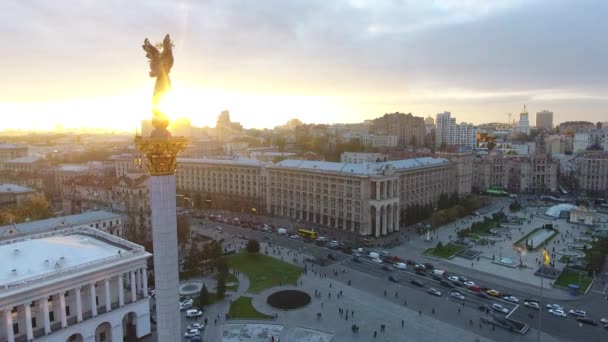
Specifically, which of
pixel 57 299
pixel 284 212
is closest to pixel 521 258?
pixel 284 212

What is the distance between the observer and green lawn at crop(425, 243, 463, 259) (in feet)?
211

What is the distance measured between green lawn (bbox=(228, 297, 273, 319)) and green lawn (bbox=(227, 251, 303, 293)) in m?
3.34

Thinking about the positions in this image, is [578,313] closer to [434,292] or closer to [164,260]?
[434,292]

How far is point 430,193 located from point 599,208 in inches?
1497

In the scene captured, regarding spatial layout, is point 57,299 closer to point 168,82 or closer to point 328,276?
point 168,82

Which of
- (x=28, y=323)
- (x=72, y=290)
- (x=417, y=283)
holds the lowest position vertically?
(x=417, y=283)

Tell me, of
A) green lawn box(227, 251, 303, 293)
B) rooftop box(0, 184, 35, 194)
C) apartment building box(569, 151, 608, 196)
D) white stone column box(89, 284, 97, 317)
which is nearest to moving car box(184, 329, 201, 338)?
white stone column box(89, 284, 97, 317)

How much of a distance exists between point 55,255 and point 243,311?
18.1m

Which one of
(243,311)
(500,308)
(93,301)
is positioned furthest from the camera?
(500,308)

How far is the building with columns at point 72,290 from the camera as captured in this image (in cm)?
3231

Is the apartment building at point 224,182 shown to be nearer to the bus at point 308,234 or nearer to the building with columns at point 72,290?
the bus at point 308,234

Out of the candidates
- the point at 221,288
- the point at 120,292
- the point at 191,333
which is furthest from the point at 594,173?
the point at 120,292

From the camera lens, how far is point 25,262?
36.0m

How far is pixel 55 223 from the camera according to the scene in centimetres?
5544
